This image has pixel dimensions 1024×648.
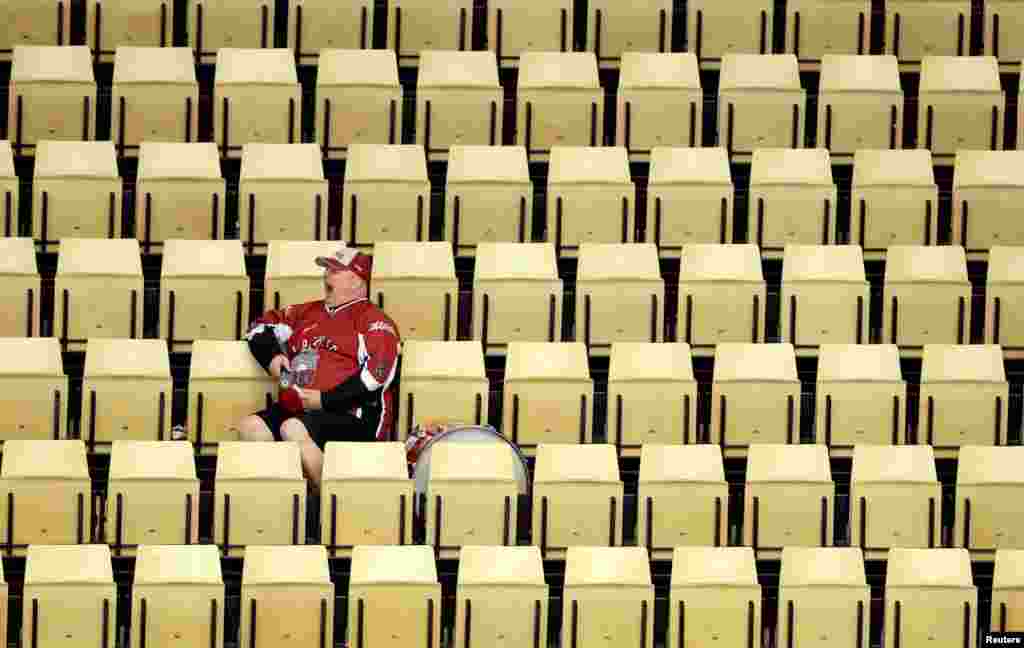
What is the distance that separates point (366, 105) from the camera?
6434mm

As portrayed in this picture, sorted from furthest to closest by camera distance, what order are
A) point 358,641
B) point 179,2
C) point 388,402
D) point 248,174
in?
point 179,2 < point 248,174 < point 388,402 < point 358,641

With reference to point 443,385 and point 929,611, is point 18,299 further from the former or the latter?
point 929,611

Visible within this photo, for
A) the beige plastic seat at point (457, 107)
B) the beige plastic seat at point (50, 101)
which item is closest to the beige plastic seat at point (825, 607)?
the beige plastic seat at point (457, 107)

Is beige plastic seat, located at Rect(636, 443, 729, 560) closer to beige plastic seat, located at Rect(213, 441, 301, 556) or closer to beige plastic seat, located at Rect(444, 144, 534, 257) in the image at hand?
beige plastic seat, located at Rect(213, 441, 301, 556)

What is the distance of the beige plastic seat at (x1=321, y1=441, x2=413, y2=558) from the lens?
5332 mm

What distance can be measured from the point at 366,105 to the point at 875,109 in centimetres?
120

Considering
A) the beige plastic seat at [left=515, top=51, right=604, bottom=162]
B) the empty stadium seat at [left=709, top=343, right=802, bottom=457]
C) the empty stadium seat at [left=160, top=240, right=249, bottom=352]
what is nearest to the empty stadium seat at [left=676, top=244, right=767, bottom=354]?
the empty stadium seat at [left=709, top=343, right=802, bottom=457]

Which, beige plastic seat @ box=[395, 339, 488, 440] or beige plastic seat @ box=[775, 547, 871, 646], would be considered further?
beige plastic seat @ box=[395, 339, 488, 440]

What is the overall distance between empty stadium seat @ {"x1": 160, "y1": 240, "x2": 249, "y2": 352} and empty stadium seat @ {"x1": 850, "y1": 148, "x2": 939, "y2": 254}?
1.42 meters

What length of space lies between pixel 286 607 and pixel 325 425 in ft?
2.04

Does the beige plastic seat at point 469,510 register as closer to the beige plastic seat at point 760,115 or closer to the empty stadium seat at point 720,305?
the empty stadium seat at point 720,305

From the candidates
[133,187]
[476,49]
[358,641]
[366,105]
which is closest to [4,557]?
[358,641]

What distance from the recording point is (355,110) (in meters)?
6.44

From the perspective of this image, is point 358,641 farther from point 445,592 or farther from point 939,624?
point 939,624
